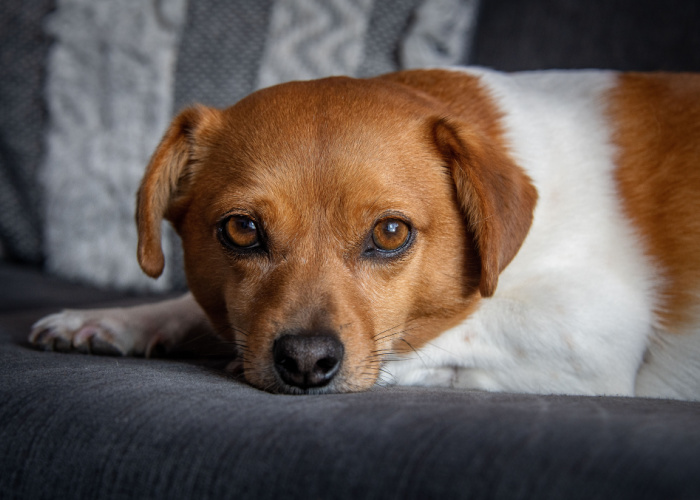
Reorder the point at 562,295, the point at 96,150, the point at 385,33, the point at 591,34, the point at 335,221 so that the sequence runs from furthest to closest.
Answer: the point at 96,150, the point at 385,33, the point at 591,34, the point at 562,295, the point at 335,221

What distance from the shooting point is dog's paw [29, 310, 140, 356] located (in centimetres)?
211

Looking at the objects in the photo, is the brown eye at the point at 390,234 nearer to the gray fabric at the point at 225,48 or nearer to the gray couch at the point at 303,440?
the gray couch at the point at 303,440

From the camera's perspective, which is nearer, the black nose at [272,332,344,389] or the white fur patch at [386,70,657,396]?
the black nose at [272,332,344,389]

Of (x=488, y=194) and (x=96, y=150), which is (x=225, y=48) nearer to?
(x=96, y=150)

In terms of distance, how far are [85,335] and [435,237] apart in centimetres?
115

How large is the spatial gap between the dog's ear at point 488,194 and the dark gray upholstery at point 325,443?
0.45 meters

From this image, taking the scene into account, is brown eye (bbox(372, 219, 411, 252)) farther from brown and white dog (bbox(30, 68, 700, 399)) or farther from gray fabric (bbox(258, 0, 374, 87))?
gray fabric (bbox(258, 0, 374, 87))

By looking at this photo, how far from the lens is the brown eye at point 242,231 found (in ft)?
6.05

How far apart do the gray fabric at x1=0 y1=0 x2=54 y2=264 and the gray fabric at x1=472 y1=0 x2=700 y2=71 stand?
235 cm

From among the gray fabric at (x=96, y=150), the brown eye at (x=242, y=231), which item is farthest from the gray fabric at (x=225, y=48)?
the brown eye at (x=242, y=231)

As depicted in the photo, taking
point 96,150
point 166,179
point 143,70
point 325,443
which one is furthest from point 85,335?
point 143,70

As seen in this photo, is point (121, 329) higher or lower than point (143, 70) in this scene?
lower

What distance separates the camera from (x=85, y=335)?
212cm

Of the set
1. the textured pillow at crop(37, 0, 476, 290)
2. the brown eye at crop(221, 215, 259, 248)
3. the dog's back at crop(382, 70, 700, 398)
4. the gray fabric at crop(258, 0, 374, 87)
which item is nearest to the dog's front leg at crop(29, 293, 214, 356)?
the brown eye at crop(221, 215, 259, 248)
